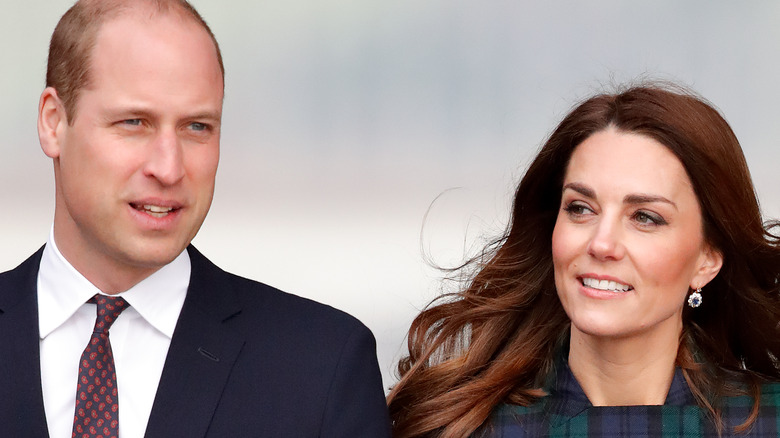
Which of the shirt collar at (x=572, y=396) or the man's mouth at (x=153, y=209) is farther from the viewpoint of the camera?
the shirt collar at (x=572, y=396)

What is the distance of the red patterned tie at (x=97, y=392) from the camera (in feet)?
8.98

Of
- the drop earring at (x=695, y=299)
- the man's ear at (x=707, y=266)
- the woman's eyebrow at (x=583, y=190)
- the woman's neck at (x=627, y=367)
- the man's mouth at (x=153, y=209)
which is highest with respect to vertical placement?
the woman's eyebrow at (x=583, y=190)

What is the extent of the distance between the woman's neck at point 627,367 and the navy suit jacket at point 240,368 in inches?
25.6

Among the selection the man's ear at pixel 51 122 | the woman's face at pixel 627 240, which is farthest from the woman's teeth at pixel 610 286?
the man's ear at pixel 51 122

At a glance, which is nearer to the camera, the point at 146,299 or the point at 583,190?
the point at 146,299

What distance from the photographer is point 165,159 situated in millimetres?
2742

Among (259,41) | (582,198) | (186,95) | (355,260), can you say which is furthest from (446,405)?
(259,41)

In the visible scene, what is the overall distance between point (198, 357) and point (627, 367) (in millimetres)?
1086

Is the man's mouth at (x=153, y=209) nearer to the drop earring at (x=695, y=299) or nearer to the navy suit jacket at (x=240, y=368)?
the navy suit jacket at (x=240, y=368)

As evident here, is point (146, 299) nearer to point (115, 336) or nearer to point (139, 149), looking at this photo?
point (115, 336)

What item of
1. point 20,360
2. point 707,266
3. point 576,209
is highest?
point 576,209

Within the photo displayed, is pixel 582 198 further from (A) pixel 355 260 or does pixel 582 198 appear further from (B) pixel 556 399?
(A) pixel 355 260

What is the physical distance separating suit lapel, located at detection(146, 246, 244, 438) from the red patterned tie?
0.08m

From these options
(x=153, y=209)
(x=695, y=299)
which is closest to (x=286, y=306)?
(x=153, y=209)
